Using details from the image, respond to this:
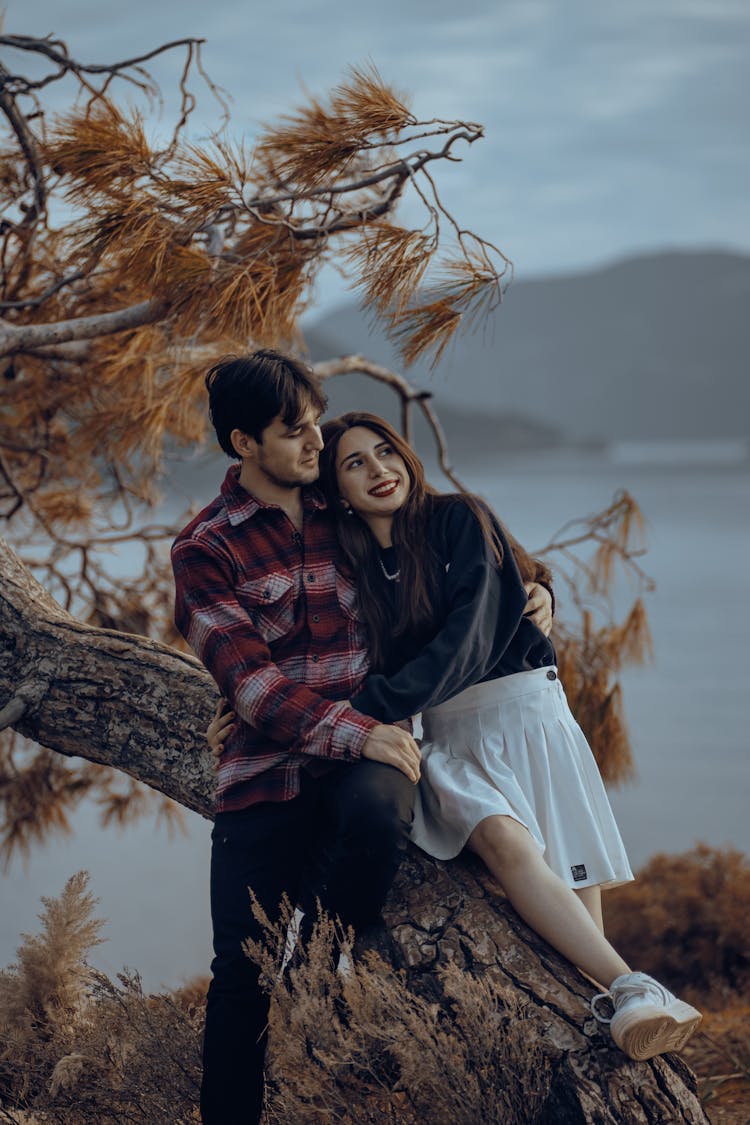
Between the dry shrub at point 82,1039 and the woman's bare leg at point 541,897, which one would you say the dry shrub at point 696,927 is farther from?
the woman's bare leg at point 541,897

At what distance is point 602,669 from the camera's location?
3029mm

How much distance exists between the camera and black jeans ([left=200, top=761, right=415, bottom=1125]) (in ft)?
5.05

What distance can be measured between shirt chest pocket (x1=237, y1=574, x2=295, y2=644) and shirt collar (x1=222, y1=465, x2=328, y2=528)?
0.10 meters

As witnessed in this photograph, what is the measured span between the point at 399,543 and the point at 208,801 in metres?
0.64

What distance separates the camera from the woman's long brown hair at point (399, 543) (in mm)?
1688

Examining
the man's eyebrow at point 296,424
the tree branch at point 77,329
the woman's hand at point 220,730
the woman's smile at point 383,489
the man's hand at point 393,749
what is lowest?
the man's hand at point 393,749

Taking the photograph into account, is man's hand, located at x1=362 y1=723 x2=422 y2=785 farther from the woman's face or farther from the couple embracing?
the woman's face

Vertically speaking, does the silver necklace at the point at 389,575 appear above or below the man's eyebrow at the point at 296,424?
below

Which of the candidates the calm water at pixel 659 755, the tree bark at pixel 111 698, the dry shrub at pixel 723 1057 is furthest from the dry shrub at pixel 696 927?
the tree bark at pixel 111 698

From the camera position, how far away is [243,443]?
5.57 feet

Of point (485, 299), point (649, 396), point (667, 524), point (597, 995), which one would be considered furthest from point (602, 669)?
point (667, 524)

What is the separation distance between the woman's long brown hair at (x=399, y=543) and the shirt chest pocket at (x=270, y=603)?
4.3 inches

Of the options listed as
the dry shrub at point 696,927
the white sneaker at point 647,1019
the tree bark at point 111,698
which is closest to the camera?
the white sneaker at point 647,1019

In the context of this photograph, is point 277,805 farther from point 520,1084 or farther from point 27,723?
point 27,723
